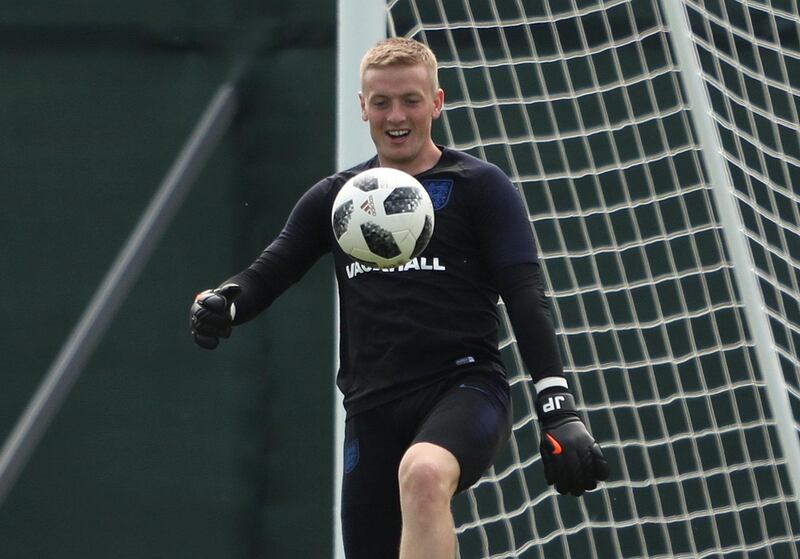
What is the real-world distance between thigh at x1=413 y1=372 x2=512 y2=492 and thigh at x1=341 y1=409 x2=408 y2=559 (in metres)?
0.16

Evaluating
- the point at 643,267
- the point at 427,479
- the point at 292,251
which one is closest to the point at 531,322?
the point at 427,479

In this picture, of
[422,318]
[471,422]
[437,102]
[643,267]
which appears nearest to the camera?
[471,422]

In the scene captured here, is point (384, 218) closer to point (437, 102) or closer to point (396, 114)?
point (396, 114)

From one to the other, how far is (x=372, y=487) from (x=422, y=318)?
422 mm

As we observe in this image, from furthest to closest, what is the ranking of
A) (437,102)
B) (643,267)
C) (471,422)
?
(643,267) < (437,102) < (471,422)

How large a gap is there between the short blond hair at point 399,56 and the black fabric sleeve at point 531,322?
540 millimetres

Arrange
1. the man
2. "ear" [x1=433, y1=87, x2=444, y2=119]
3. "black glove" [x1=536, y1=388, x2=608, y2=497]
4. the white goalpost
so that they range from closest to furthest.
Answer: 1. "black glove" [x1=536, y1=388, x2=608, y2=497]
2. the man
3. "ear" [x1=433, y1=87, x2=444, y2=119]
4. the white goalpost

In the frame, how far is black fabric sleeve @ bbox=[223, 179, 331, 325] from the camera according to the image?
3.96 metres

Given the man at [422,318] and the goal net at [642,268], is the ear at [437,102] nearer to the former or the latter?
the man at [422,318]

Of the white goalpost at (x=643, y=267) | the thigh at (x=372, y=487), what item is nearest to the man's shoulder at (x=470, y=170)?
the thigh at (x=372, y=487)

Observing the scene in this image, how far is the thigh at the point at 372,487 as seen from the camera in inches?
146

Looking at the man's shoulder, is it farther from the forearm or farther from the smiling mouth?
the forearm

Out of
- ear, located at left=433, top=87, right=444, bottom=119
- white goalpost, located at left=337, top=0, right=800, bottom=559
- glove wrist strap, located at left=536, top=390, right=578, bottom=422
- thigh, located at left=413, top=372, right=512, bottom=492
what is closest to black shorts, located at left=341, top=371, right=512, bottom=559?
thigh, located at left=413, top=372, right=512, bottom=492

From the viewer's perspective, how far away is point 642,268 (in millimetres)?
6195
